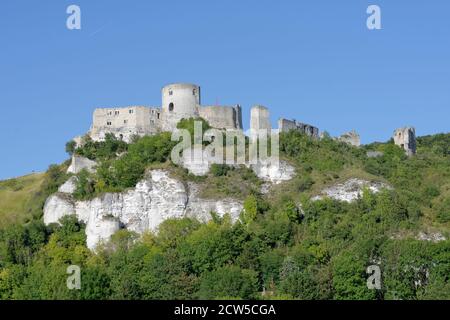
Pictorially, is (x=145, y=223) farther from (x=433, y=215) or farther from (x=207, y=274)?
(x=433, y=215)

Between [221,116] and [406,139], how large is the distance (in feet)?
52.4

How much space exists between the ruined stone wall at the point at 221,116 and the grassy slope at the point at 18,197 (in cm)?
1387

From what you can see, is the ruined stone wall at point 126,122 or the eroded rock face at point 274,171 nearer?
the eroded rock face at point 274,171

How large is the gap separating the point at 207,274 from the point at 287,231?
8.31 m

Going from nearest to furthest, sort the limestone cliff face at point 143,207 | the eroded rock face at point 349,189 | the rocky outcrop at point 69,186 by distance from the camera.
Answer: the limestone cliff face at point 143,207
the eroded rock face at point 349,189
the rocky outcrop at point 69,186

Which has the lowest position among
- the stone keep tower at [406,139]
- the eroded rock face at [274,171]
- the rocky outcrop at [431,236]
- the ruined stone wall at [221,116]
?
the rocky outcrop at [431,236]

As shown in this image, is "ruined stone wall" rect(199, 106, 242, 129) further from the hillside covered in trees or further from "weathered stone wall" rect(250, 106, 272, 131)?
the hillside covered in trees

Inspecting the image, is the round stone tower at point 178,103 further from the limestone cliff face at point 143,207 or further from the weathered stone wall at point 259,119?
the limestone cliff face at point 143,207

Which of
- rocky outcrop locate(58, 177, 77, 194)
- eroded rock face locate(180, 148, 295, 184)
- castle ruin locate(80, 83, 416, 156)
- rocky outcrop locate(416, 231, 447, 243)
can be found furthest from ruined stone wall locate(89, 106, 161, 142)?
rocky outcrop locate(416, 231, 447, 243)

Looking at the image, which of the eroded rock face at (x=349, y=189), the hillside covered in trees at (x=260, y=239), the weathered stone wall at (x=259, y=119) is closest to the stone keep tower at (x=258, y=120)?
the weathered stone wall at (x=259, y=119)

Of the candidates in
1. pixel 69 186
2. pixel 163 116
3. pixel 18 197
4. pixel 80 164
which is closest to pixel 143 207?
pixel 69 186

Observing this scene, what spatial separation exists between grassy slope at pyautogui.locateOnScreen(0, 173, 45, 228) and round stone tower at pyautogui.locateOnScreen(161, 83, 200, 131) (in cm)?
1129

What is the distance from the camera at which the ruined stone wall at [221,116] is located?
3804 inches
